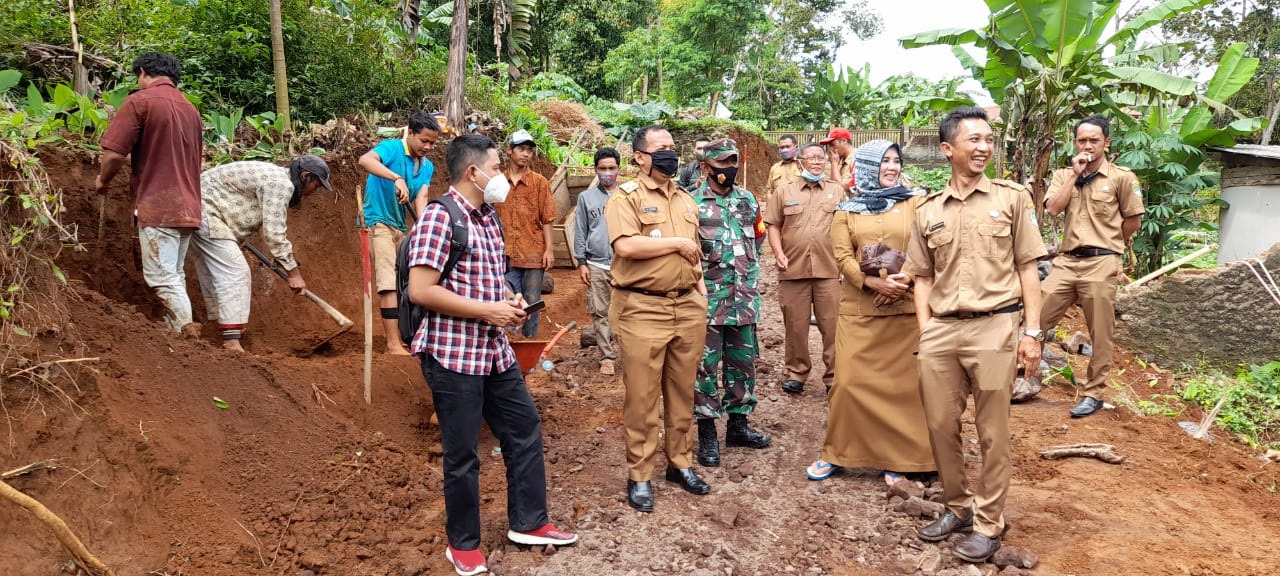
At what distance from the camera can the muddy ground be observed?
3332mm

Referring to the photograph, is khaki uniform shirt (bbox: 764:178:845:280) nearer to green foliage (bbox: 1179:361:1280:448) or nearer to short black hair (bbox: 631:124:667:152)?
short black hair (bbox: 631:124:667:152)

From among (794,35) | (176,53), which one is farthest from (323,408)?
(794,35)

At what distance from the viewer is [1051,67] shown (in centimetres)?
873

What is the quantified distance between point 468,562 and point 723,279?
2094 millimetres

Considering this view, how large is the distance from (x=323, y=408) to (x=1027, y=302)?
386 centimetres

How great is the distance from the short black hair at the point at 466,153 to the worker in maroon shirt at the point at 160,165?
7.12 ft

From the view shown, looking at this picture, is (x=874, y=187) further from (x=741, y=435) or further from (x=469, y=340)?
(x=469, y=340)

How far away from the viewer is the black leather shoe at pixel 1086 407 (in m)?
5.68

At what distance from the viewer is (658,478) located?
4.51m

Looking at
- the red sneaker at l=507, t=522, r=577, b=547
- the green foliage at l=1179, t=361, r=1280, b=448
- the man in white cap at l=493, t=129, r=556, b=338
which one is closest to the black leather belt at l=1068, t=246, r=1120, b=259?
the green foliage at l=1179, t=361, r=1280, b=448

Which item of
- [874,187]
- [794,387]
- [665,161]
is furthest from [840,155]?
[665,161]

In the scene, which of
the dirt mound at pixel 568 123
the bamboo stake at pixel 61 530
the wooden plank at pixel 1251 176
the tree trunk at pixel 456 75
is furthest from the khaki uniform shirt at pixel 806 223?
the dirt mound at pixel 568 123

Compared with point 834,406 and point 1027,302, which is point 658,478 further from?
point 1027,302

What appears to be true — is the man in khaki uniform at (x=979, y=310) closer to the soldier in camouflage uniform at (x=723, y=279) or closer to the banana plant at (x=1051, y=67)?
the soldier in camouflage uniform at (x=723, y=279)
